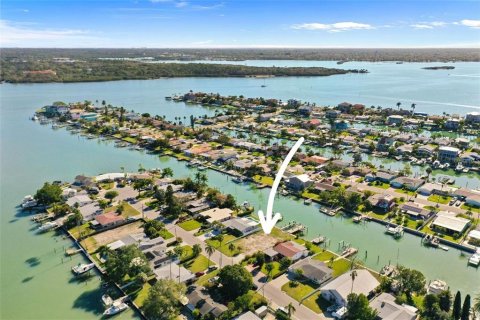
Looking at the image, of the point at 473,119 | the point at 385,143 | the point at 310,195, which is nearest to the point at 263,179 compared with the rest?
the point at 310,195

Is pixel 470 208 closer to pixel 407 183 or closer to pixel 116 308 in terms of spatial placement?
pixel 407 183

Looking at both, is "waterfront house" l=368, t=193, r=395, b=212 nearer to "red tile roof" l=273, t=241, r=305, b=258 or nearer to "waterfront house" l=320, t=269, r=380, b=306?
"red tile roof" l=273, t=241, r=305, b=258

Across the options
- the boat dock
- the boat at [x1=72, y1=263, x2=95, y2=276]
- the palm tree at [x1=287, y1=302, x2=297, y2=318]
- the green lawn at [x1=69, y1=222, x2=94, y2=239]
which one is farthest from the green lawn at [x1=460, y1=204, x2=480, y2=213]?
the green lawn at [x1=69, y1=222, x2=94, y2=239]

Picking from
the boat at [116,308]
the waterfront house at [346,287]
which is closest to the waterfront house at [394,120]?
the waterfront house at [346,287]

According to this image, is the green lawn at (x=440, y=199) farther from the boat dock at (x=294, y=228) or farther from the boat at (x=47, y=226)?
the boat at (x=47, y=226)

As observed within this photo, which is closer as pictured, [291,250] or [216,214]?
[291,250]

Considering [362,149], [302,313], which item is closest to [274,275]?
[302,313]

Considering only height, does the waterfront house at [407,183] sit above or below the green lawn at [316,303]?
above
